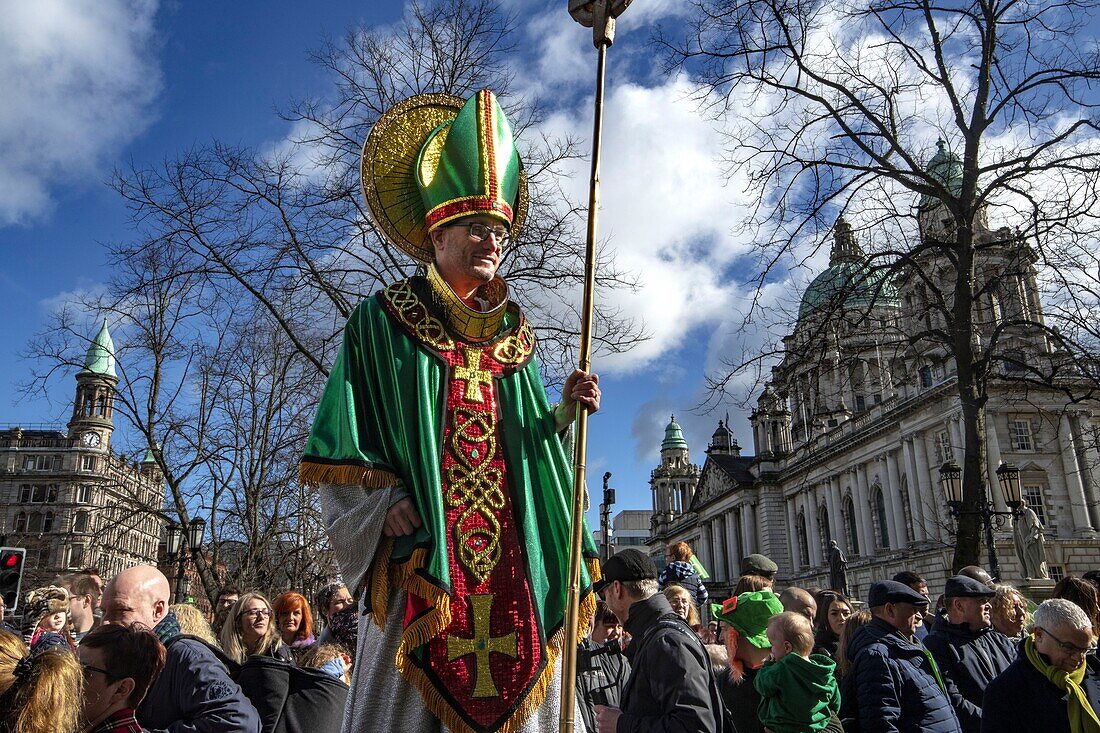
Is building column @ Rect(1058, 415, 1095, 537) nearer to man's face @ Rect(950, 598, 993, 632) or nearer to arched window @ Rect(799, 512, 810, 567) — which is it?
arched window @ Rect(799, 512, 810, 567)

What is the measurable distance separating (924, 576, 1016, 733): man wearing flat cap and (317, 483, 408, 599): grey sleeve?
193 inches

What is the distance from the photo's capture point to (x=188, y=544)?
18.0 metres

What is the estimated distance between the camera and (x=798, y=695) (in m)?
4.36

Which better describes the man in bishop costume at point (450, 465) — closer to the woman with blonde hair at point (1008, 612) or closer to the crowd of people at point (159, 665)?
the crowd of people at point (159, 665)

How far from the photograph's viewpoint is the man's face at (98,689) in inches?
127

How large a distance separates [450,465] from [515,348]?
66 cm

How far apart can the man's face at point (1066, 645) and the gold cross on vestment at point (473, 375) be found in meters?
3.75

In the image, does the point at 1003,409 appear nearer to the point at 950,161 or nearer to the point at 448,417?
the point at 950,161

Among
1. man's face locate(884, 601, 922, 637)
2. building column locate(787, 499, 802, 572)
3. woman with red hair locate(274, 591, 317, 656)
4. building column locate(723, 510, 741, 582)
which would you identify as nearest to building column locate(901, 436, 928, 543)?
building column locate(787, 499, 802, 572)

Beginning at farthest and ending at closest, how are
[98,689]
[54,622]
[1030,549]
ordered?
[1030,549] → [54,622] → [98,689]

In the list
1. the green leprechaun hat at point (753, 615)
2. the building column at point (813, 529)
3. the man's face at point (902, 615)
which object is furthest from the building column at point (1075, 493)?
the green leprechaun hat at point (753, 615)

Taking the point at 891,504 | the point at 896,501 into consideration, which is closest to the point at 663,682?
the point at 896,501

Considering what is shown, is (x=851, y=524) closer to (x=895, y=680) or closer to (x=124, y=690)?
(x=895, y=680)

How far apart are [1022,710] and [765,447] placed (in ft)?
269
